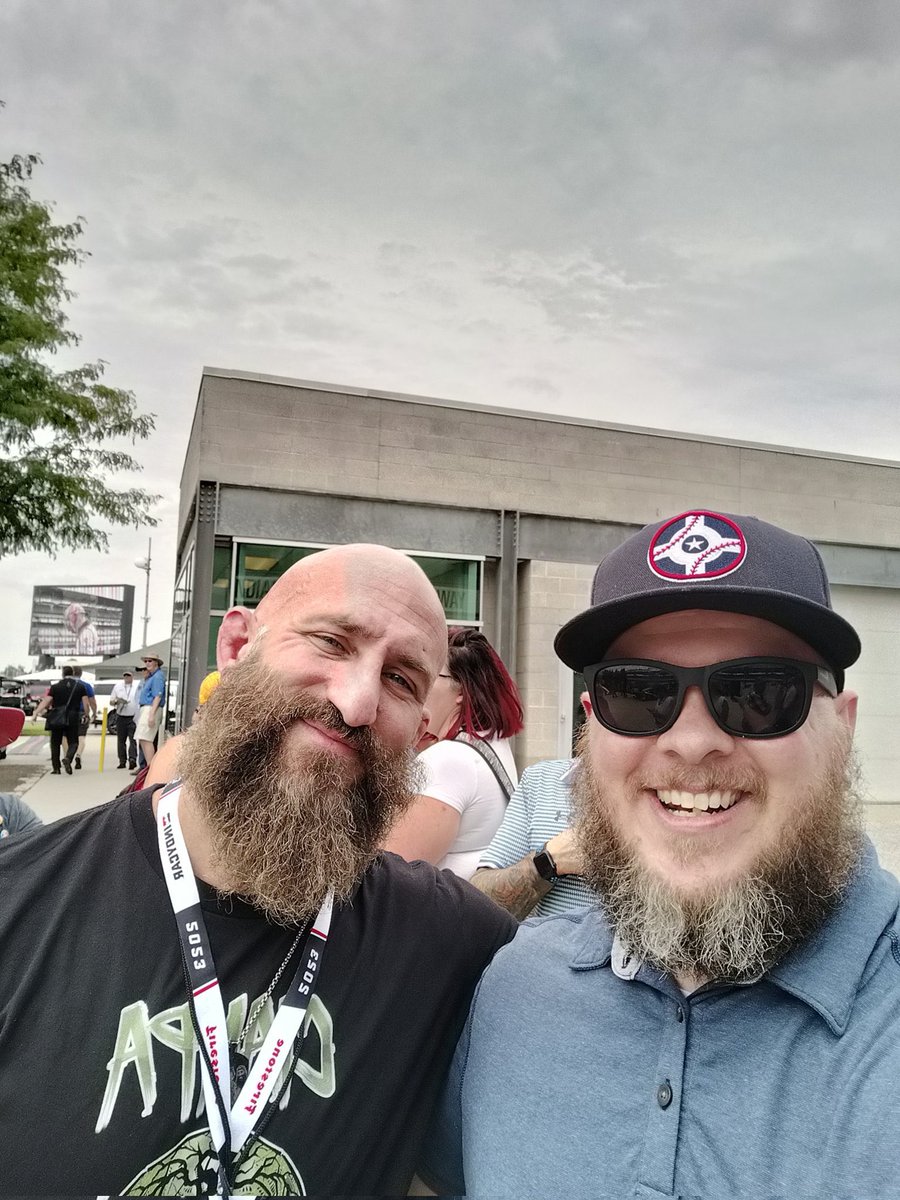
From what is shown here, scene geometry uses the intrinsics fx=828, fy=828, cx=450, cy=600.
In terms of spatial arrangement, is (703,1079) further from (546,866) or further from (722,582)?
(546,866)

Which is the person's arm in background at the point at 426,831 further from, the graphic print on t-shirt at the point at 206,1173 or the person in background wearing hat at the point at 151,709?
the person in background wearing hat at the point at 151,709

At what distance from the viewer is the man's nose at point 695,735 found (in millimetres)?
1512

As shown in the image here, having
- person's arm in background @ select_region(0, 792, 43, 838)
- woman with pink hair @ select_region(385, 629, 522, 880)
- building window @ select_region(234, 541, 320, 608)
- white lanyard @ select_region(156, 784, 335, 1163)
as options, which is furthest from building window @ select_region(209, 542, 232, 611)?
white lanyard @ select_region(156, 784, 335, 1163)

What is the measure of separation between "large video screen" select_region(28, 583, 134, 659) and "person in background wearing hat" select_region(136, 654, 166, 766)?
3357 inches

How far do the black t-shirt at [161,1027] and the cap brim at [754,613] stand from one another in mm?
870

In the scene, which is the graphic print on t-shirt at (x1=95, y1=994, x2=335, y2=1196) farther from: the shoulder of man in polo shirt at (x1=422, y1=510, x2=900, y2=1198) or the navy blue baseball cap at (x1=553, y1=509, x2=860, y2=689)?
the navy blue baseball cap at (x1=553, y1=509, x2=860, y2=689)

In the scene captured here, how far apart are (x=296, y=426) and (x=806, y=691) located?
41.8 ft

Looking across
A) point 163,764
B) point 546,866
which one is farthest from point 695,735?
point 163,764

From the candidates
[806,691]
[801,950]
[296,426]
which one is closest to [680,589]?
[806,691]

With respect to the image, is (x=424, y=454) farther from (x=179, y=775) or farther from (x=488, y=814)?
(x=179, y=775)

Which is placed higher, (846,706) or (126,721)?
(846,706)

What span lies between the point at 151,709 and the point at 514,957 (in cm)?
1293

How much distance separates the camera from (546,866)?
267cm

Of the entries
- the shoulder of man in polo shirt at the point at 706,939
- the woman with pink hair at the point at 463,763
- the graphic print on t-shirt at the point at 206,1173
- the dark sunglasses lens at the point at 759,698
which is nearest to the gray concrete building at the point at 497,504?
the woman with pink hair at the point at 463,763
